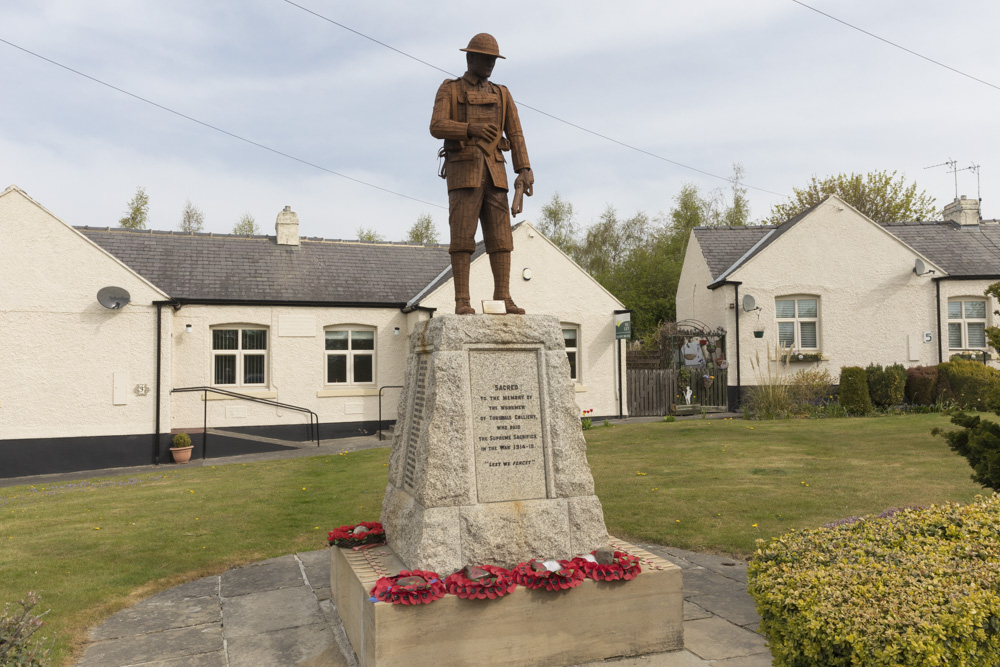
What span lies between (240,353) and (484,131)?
45.1 ft

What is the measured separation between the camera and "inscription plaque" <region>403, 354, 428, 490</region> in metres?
4.64

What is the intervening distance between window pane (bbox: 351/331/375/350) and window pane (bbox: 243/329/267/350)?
7.38ft

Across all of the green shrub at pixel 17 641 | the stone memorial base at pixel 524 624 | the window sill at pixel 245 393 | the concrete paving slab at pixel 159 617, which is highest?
the window sill at pixel 245 393

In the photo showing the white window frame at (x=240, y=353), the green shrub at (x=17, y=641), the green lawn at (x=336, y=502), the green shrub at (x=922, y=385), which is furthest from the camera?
the green shrub at (x=922, y=385)

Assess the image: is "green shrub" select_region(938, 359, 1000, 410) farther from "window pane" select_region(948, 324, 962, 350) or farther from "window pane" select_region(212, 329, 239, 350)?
"window pane" select_region(212, 329, 239, 350)

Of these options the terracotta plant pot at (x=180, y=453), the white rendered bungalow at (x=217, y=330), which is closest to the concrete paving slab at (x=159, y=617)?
the terracotta plant pot at (x=180, y=453)

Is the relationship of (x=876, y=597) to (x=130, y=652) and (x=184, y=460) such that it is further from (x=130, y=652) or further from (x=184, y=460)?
(x=184, y=460)

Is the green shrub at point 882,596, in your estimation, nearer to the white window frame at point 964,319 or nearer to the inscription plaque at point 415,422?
the inscription plaque at point 415,422

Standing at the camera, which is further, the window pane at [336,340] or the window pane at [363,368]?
the window pane at [363,368]

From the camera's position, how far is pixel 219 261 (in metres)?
18.0

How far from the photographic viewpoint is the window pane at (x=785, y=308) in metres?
19.4

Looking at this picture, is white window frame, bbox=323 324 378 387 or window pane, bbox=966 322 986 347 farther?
window pane, bbox=966 322 986 347

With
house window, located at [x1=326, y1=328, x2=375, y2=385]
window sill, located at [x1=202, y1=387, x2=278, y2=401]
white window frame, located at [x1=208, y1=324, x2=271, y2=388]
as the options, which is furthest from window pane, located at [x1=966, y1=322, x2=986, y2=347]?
white window frame, located at [x1=208, y1=324, x2=271, y2=388]

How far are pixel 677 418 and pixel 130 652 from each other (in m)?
16.4
